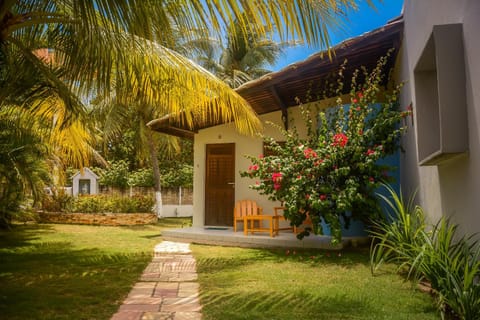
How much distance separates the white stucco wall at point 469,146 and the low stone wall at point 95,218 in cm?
1091

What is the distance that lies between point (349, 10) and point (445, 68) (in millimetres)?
1028

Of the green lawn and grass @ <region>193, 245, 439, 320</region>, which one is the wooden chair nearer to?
the green lawn

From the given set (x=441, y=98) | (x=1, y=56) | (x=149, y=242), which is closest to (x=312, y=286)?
(x=441, y=98)

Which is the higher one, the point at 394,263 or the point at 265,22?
the point at 265,22

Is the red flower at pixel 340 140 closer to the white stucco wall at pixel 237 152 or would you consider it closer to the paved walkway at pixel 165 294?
the paved walkway at pixel 165 294

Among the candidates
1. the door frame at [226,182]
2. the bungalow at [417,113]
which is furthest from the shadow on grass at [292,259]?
the door frame at [226,182]

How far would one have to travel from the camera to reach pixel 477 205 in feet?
10.1

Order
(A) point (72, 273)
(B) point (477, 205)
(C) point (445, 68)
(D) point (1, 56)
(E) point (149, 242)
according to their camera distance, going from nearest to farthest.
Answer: (B) point (477, 205) → (C) point (445, 68) → (D) point (1, 56) → (A) point (72, 273) → (E) point (149, 242)

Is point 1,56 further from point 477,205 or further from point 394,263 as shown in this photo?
point 394,263

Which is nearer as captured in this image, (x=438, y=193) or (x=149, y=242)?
(x=438, y=193)

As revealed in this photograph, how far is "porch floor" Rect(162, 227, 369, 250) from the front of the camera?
7903 millimetres

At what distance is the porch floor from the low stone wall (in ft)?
16.4

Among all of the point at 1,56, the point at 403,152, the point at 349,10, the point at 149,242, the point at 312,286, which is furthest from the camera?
the point at 149,242

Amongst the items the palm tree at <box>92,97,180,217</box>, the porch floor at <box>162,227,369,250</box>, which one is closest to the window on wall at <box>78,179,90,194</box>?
the palm tree at <box>92,97,180,217</box>
